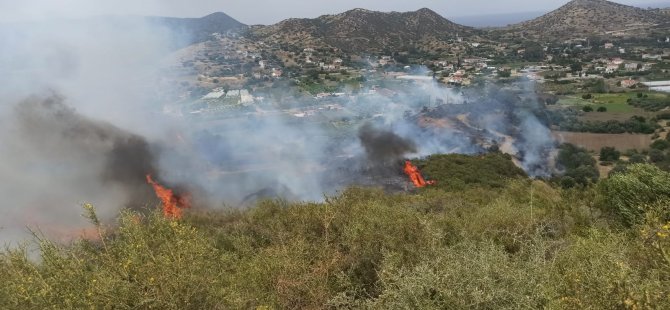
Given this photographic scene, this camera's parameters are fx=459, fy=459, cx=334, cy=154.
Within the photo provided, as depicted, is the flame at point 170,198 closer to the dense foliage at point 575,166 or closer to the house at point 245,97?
the house at point 245,97

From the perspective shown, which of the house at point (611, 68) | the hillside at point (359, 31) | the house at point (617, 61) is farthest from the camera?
the hillside at point (359, 31)

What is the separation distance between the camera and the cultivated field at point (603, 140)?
66.4m

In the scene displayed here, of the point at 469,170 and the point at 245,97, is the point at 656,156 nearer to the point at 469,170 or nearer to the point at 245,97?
the point at 469,170

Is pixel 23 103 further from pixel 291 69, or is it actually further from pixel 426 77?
pixel 426 77

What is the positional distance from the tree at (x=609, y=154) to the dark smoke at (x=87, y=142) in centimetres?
5653

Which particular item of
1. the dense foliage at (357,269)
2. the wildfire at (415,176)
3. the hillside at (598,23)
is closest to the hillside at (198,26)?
the wildfire at (415,176)

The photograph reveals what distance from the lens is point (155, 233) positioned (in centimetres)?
1444

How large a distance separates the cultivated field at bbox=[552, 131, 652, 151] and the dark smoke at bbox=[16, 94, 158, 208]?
2293 inches

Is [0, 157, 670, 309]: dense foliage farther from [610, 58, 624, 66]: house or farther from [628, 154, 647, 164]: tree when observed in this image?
[610, 58, 624, 66]: house

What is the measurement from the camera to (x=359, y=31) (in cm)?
16012

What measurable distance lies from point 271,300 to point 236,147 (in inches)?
1708

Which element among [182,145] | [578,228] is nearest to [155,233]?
[578,228]

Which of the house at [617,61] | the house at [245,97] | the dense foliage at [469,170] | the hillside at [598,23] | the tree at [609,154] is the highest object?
the hillside at [598,23]

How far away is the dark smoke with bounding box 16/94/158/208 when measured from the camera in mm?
41250
